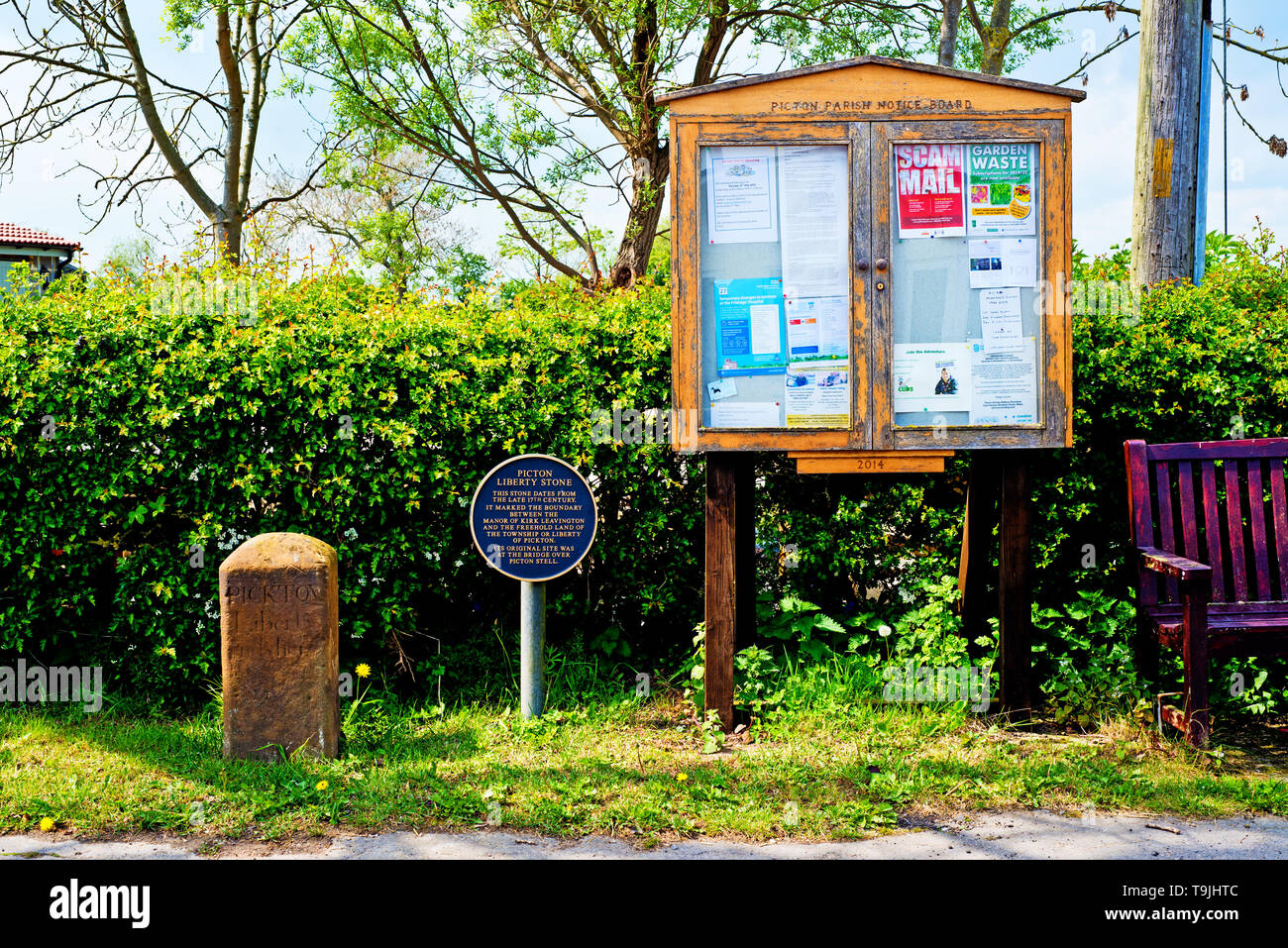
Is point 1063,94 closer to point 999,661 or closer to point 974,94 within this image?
point 974,94

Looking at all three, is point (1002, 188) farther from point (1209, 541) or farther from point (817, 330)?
point (1209, 541)

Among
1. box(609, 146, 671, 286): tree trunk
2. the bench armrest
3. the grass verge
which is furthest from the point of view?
box(609, 146, 671, 286): tree trunk

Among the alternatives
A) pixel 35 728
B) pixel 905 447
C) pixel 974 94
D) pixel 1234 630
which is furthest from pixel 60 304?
pixel 1234 630

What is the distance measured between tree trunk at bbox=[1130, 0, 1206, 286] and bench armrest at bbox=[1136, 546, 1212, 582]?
265 cm

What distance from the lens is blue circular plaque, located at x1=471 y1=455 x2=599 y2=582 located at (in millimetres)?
5121

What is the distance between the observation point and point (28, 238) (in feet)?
94.1

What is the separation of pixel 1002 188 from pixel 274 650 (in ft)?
13.5

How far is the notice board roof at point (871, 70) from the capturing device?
4666 millimetres

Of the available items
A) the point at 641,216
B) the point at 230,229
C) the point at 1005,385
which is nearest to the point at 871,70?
the point at 1005,385

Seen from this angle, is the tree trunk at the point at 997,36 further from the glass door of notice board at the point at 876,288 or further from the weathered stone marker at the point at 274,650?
the weathered stone marker at the point at 274,650

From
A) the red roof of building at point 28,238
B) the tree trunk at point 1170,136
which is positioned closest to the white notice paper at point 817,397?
the tree trunk at point 1170,136

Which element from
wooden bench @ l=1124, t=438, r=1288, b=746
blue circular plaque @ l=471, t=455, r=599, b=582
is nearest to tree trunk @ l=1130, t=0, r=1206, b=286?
wooden bench @ l=1124, t=438, r=1288, b=746

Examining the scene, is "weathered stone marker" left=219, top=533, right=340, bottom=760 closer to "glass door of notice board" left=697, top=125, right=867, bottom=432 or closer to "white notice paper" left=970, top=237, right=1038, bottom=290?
"glass door of notice board" left=697, top=125, right=867, bottom=432

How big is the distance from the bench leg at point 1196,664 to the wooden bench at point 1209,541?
0.03m
